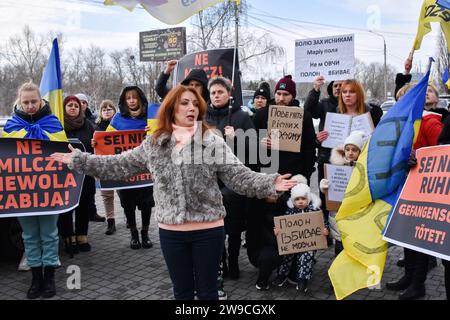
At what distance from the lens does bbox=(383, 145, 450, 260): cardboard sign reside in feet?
10.5

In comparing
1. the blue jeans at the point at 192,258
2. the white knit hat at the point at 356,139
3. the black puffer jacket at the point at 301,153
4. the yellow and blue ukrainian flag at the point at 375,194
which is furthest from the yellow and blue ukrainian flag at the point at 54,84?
the yellow and blue ukrainian flag at the point at 375,194

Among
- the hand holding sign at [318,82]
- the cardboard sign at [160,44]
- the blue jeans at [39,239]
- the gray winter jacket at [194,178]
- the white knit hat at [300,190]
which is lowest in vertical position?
the blue jeans at [39,239]

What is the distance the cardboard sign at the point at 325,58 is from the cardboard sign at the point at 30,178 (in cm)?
294

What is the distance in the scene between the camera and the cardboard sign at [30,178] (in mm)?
4457

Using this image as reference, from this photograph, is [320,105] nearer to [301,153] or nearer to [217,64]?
[301,153]

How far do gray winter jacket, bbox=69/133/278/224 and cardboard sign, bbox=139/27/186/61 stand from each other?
38.5m

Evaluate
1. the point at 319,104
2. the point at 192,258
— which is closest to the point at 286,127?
the point at 319,104

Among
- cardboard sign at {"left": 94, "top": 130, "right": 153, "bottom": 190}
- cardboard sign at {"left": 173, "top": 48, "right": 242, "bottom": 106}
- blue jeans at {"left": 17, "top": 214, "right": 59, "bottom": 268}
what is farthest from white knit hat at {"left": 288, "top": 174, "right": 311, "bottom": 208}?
blue jeans at {"left": 17, "top": 214, "right": 59, "bottom": 268}

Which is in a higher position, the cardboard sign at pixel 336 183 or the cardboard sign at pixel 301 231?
the cardboard sign at pixel 336 183

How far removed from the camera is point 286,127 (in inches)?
189

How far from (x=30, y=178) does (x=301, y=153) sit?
2.86 m

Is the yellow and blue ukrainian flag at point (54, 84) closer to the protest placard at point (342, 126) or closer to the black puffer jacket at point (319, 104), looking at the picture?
the black puffer jacket at point (319, 104)

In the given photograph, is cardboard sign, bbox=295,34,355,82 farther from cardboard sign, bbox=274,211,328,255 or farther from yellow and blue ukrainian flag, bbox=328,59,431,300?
cardboard sign, bbox=274,211,328,255
